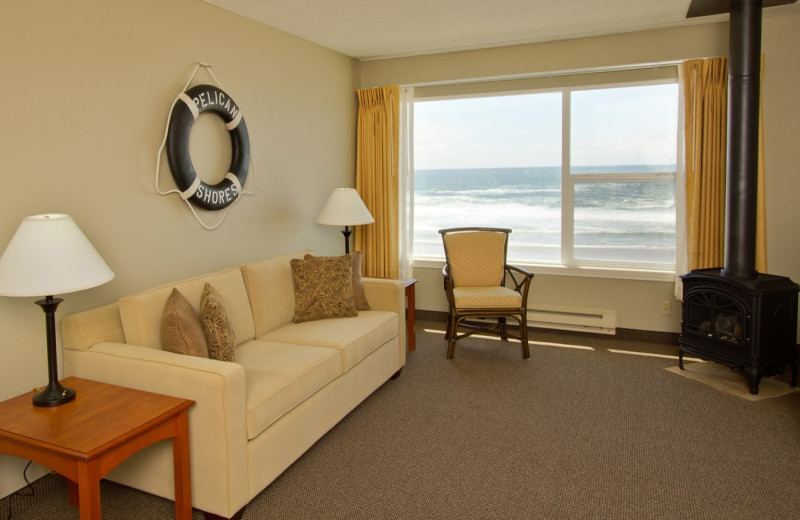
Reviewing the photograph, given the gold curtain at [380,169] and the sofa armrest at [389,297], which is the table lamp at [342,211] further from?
the gold curtain at [380,169]

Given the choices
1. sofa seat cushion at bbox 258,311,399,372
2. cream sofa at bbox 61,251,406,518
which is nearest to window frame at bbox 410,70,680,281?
sofa seat cushion at bbox 258,311,399,372

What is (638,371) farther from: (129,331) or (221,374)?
(129,331)

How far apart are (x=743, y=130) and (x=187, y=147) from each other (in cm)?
351

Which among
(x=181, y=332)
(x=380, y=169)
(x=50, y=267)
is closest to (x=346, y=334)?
(x=181, y=332)

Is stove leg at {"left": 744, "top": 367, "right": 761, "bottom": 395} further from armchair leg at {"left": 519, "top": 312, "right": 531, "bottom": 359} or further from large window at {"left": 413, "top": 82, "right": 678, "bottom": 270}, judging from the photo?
armchair leg at {"left": 519, "top": 312, "right": 531, "bottom": 359}

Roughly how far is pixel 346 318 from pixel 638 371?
2.12m

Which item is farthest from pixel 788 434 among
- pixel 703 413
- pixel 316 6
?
pixel 316 6

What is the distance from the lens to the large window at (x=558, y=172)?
15.1 feet

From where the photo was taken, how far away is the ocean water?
4.64 meters

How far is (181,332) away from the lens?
97.8 inches

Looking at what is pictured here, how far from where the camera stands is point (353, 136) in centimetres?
538

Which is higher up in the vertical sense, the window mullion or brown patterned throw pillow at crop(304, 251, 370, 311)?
the window mullion

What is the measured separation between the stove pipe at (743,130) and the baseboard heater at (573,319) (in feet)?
3.89

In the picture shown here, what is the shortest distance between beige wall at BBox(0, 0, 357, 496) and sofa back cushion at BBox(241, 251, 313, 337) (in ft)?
1.14
